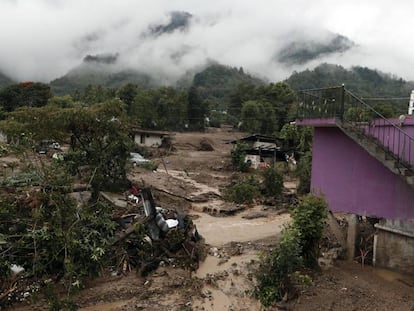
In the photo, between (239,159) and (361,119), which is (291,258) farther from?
(239,159)

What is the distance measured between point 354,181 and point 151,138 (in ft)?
116

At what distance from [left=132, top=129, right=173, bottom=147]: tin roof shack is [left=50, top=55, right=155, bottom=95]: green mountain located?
9006cm

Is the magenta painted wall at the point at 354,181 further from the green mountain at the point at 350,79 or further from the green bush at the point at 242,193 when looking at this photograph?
the green mountain at the point at 350,79

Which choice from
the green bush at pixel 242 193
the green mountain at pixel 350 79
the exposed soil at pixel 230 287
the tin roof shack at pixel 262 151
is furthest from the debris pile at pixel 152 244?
the green mountain at pixel 350 79

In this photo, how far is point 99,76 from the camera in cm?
15300

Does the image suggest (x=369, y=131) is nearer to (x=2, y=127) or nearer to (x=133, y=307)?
(x=133, y=307)

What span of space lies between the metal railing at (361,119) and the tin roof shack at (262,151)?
69.0ft

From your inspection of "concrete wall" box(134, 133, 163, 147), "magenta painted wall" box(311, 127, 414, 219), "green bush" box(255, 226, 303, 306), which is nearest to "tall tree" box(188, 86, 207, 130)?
"concrete wall" box(134, 133, 163, 147)

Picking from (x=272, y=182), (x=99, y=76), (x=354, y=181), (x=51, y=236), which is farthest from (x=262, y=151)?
(x=99, y=76)

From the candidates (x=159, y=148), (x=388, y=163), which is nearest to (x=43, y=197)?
(x=388, y=163)

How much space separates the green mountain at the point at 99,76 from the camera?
448 ft

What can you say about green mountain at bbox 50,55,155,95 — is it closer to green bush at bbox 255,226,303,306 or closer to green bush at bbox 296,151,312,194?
green bush at bbox 296,151,312,194

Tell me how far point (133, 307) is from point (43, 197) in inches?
125

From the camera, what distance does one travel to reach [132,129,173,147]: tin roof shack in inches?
1698
